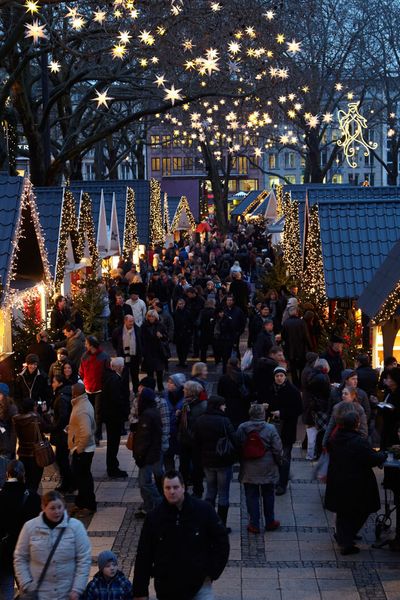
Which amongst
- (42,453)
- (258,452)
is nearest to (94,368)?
(42,453)

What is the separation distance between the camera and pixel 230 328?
64.2ft

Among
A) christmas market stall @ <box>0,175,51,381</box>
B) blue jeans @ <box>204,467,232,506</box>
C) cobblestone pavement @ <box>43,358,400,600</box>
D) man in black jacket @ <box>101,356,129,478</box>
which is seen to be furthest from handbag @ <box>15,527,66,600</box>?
christmas market stall @ <box>0,175,51,381</box>

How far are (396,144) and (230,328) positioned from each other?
33542mm

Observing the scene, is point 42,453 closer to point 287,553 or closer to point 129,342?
point 287,553

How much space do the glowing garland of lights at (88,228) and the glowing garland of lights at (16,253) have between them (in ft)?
21.6

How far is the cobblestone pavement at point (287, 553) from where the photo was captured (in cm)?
915

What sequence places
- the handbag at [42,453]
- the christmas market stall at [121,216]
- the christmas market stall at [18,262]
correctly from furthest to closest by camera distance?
the christmas market stall at [121,216] → the christmas market stall at [18,262] → the handbag at [42,453]

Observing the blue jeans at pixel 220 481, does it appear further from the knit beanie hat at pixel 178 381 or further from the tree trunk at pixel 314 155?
the tree trunk at pixel 314 155

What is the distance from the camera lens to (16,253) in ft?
56.5

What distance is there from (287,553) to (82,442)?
2.55 metres

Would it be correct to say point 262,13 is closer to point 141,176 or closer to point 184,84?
point 184,84

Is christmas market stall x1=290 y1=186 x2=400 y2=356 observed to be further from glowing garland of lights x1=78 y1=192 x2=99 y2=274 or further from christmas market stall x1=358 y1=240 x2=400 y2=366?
glowing garland of lights x1=78 y1=192 x2=99 y2=274

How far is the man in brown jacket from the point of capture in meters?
11.3

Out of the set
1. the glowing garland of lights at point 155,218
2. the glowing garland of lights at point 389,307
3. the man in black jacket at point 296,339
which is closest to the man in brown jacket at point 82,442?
the glowing garland of lights at point 389,307
